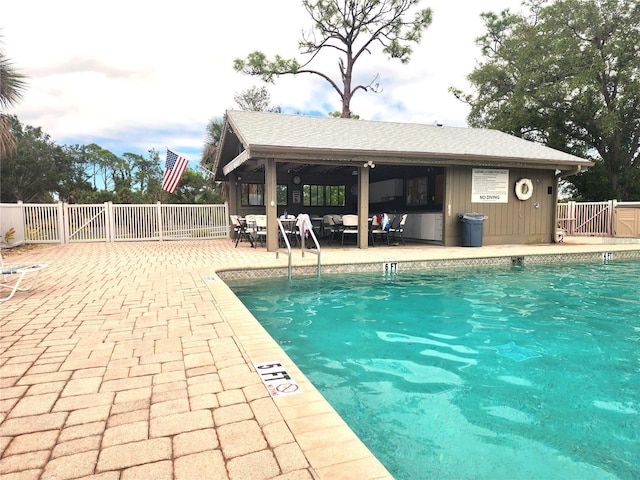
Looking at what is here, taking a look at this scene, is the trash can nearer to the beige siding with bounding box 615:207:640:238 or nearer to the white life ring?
the white life ring

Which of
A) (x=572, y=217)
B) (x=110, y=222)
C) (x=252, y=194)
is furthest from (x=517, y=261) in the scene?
(x=110, y=222)

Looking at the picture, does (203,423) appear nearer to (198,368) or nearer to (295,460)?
(295,460)

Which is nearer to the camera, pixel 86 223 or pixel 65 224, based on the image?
pixel 65 224

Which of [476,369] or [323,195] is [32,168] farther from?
[476,369]

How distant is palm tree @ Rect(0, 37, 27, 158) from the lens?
33.5ft

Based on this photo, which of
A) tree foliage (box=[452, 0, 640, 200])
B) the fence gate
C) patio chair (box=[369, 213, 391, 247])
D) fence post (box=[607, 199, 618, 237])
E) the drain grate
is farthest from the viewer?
tree foliage (box=[452, 0, 640, 200])

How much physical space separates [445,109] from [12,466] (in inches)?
1204

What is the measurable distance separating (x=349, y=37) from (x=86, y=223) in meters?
18.7

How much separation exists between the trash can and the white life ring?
5.69 ft

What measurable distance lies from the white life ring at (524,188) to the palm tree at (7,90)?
14236mm

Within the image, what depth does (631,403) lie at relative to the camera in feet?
8.56

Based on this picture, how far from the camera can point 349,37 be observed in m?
23.7

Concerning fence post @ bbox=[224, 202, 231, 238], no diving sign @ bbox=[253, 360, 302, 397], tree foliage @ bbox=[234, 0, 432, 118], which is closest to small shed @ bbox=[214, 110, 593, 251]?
fence post @ bbox=[224, 202, 231, 238]

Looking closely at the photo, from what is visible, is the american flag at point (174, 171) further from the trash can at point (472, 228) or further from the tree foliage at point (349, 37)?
the tree foliage at point (349, 37)
